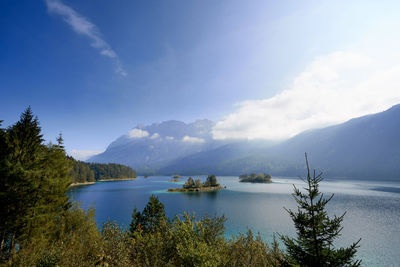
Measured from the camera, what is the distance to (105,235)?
1074 centimetres

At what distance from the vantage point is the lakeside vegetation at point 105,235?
26.8 feet

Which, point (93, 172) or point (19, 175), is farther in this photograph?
point (93, 172)

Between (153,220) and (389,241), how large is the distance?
39507 millimetres

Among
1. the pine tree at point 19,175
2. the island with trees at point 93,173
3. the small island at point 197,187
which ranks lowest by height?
the small island at point 197,187

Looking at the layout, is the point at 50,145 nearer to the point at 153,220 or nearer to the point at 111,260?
the point at 153,220

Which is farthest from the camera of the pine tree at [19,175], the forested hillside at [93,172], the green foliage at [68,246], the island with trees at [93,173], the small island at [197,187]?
the forested hillside at [93,172]

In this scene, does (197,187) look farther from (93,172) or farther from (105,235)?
(93,172)

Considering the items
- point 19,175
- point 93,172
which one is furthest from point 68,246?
point 93,172

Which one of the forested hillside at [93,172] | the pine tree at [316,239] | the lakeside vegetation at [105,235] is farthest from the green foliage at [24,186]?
the forested hillside at [93,172]

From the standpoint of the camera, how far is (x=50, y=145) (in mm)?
22844

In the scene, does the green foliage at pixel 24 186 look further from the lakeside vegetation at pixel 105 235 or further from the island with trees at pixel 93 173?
the island with trees at pixel 93 173

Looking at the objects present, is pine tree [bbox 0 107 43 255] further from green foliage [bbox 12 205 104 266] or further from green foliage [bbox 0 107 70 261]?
green foliage [bbox 12 205 104 266]

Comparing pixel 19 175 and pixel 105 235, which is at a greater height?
pixel 19 175

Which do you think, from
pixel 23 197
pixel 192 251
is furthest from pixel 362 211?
pixel 23 197
